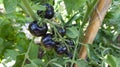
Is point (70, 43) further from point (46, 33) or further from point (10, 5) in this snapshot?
point (10, 5)

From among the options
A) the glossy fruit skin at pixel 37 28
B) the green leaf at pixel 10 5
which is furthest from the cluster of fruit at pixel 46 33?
the green leaf at pixel 10 5

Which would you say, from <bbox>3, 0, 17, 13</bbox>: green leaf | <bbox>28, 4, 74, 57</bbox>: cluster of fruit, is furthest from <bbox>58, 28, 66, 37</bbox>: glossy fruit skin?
<bbox>3, 0, 17, 13</bbox>: green leaf

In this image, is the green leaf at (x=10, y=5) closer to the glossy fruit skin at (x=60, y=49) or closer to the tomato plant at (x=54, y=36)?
the tomato plant at (x=54, y=36)

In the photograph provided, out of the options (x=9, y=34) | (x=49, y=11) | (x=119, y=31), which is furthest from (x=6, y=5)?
(x=119, y=31)

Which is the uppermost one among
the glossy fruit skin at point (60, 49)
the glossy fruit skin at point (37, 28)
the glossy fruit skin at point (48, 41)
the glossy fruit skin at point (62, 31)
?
the glossy fruit skin at point (37, 28)

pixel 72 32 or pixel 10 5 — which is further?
pixel 72 32

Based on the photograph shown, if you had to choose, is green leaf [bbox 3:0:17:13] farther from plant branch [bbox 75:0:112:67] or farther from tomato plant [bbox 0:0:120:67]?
plant branch [bbox 75:0:112:67]

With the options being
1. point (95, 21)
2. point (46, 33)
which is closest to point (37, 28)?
point (46, 33)
